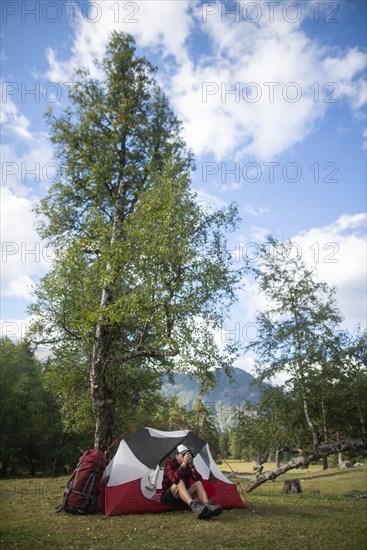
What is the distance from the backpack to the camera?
9.04 m

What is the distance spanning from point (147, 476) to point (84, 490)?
1638mm

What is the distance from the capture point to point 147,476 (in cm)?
991

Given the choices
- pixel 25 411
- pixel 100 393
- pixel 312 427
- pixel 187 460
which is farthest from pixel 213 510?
pixel 25 411

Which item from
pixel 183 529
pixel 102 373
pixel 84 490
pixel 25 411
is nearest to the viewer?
pixel 183 529

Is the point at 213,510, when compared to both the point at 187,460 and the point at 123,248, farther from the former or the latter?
the point at 123,248

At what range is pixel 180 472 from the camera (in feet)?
30.6

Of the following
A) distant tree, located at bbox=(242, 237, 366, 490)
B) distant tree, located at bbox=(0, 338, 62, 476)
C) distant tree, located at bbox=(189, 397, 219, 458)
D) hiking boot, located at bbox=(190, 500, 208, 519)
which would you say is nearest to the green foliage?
distant tree, located at bbox=(242, 237, 366, 490)

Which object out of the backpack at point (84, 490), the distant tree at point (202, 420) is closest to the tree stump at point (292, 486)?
the backpack at point (84, 490)

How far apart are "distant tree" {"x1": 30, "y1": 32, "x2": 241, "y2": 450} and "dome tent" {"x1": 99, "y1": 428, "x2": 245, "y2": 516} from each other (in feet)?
12.3

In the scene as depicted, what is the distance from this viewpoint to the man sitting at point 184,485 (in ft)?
28.8

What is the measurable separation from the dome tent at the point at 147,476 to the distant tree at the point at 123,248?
3762 millimetres

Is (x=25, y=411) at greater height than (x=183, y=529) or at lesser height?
lesser

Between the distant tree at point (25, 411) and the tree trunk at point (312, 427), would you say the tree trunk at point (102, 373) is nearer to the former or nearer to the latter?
the tree trunk at point (312, 427)

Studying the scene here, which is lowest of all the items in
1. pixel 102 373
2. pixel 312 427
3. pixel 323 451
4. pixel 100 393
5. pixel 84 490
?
pixel 323 451
